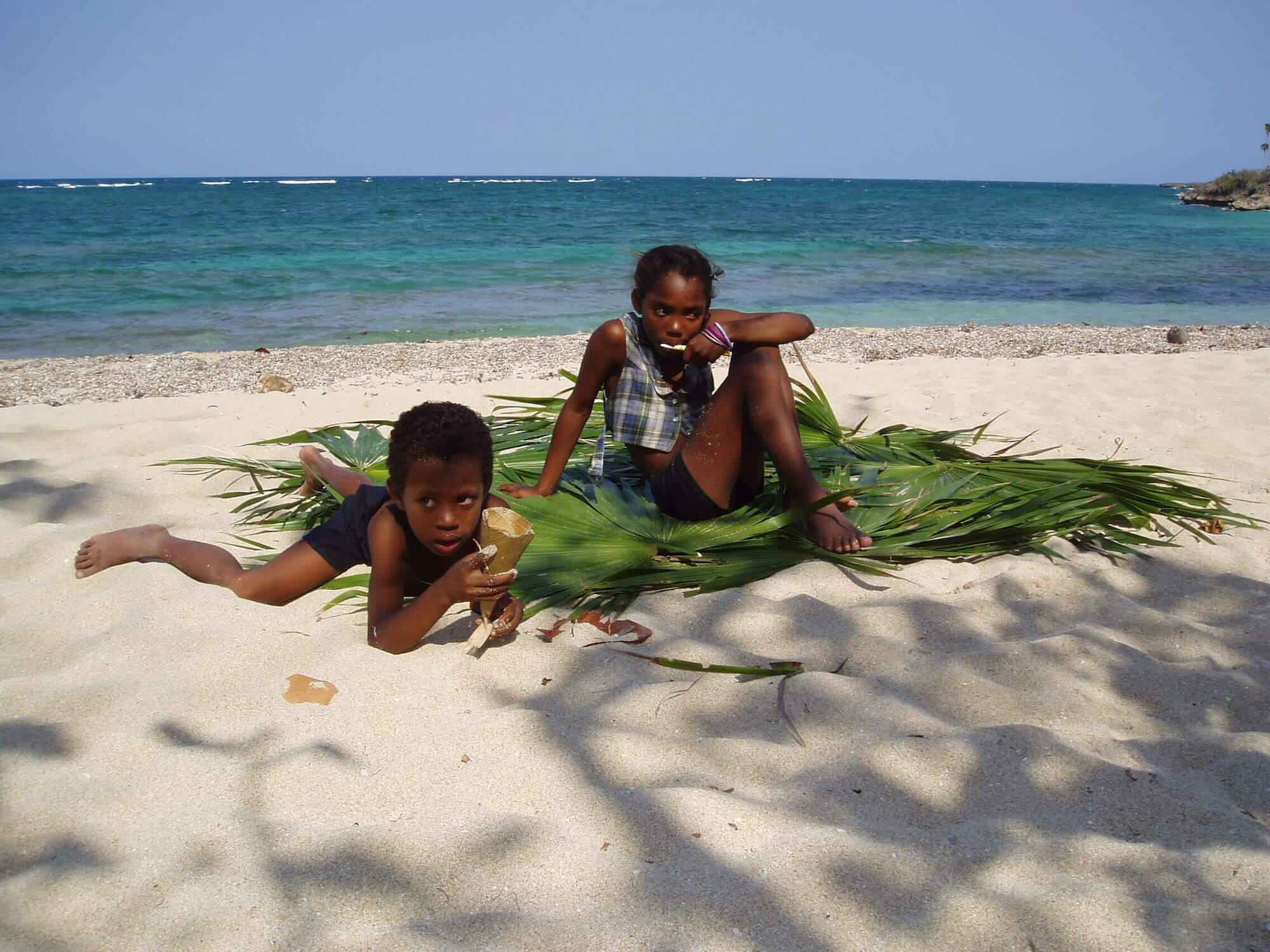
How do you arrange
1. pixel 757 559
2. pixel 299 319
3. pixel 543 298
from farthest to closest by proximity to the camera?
pixel 543 298 → pixel 299 319 → pixel 757 559

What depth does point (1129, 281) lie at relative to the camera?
13898mm

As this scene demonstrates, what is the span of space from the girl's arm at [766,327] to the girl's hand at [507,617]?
1.14 metres

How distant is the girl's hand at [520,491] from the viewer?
9.16 feet

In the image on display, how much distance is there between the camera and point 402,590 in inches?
91.1

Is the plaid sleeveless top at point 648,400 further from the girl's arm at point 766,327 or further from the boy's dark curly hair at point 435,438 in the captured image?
the boy's dark curly hair at point 435,438

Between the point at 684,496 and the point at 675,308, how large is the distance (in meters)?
0.57

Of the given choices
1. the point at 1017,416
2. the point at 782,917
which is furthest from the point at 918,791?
→ the point at 1017,416

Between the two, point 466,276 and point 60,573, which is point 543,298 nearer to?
point 466,276

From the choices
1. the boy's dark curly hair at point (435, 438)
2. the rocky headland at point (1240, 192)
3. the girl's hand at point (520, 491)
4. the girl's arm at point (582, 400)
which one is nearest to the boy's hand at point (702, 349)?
the girl's arm at point (582, 400)

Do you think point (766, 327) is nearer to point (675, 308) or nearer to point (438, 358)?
point (675, 308)

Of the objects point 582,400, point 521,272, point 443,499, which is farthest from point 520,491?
point 521,272

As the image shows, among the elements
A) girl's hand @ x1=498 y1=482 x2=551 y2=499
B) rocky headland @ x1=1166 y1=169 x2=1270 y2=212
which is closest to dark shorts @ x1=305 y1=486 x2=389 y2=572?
girl's hand @ x1=498 y1=482 x2=551 y2=499

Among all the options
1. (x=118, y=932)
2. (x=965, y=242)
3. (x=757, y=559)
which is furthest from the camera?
(x=965, y=242)

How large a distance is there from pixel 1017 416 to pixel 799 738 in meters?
3.26
